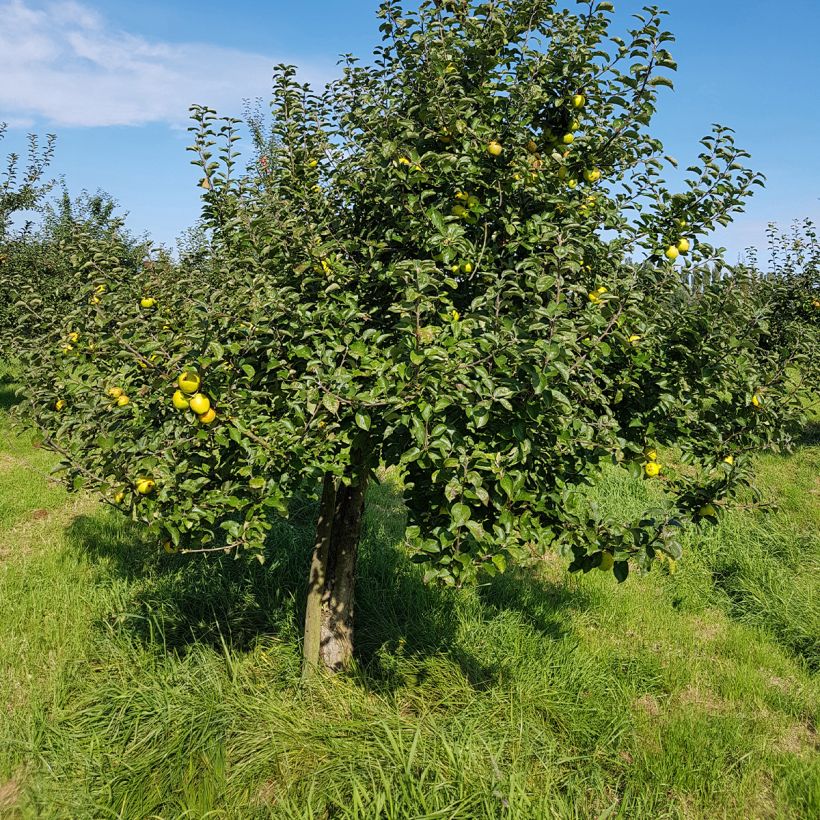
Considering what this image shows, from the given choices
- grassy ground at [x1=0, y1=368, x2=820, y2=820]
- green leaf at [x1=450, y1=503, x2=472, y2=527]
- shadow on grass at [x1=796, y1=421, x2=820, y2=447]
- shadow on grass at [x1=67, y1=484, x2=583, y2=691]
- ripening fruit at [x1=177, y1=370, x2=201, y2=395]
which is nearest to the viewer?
green leaf at [x1=450, y1=503, x2=472, y2=527]

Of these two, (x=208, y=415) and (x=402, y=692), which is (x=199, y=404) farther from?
(x=402, y=692)

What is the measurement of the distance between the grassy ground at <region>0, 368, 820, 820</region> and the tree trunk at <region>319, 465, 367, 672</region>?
0.23 metres

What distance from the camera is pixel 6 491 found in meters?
7.66

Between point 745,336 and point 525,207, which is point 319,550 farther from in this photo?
point 745,336

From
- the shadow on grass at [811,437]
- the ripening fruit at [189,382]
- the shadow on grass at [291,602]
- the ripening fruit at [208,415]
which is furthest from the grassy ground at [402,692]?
the shadow on grass at [811,437]

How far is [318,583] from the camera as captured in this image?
4.27m

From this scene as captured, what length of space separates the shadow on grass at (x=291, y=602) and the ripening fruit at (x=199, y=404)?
2172 mm

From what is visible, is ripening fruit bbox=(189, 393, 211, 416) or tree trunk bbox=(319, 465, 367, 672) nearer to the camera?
ripening fruit bbox=(189, 393, 211, 416)

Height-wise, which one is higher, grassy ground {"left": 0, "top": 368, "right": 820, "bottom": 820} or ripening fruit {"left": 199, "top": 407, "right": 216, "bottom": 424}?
ripening fruit {"left": 199, "top": 407, "right": 216, "bottom": 424}

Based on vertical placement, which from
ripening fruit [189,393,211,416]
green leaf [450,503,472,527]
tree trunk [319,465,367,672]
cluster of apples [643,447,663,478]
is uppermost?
ripening fruit [189,393,211,416]

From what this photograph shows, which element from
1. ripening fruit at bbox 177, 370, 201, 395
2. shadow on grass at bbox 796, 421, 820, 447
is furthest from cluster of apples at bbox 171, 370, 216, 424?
shadow on grass at bbox 796, 421, 820, 447

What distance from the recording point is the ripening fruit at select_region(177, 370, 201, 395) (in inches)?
104

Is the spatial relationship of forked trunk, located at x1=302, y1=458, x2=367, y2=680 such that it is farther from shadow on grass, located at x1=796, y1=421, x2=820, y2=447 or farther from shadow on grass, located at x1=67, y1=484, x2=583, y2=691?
shadow on grass, located at x1=796, y1=421, x2=820, y2=447

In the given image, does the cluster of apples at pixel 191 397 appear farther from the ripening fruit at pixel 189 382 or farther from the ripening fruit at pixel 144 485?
the ripening fruit at pixel 144 485
